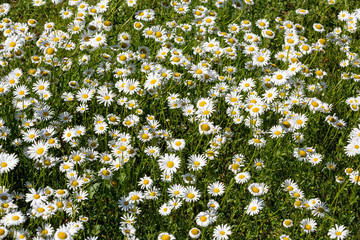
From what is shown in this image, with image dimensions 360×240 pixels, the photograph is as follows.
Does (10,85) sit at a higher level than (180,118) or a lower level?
higher

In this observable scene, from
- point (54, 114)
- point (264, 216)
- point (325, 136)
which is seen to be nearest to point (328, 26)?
point (325, 136)

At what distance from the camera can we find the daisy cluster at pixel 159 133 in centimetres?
343

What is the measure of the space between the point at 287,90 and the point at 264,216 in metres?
1.83

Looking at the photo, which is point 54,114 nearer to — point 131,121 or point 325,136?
point 131,121

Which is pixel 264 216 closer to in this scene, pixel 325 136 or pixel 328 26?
pixel 325 136

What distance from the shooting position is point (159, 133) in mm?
4199

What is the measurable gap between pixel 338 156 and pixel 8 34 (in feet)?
13.9

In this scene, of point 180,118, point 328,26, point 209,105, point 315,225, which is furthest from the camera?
point 328,26

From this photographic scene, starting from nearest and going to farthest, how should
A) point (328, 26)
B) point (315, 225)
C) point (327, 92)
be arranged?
point (315, 225), point (327, 92), point (328, 26)

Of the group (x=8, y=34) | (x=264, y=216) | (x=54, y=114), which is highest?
(x=8, y=34)

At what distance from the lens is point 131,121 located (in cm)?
407

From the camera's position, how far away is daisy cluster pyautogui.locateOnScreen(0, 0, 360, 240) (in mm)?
3428

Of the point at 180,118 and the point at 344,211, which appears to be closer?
the point at 344,211

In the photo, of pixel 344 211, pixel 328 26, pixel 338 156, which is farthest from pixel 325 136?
pixel 328 26
